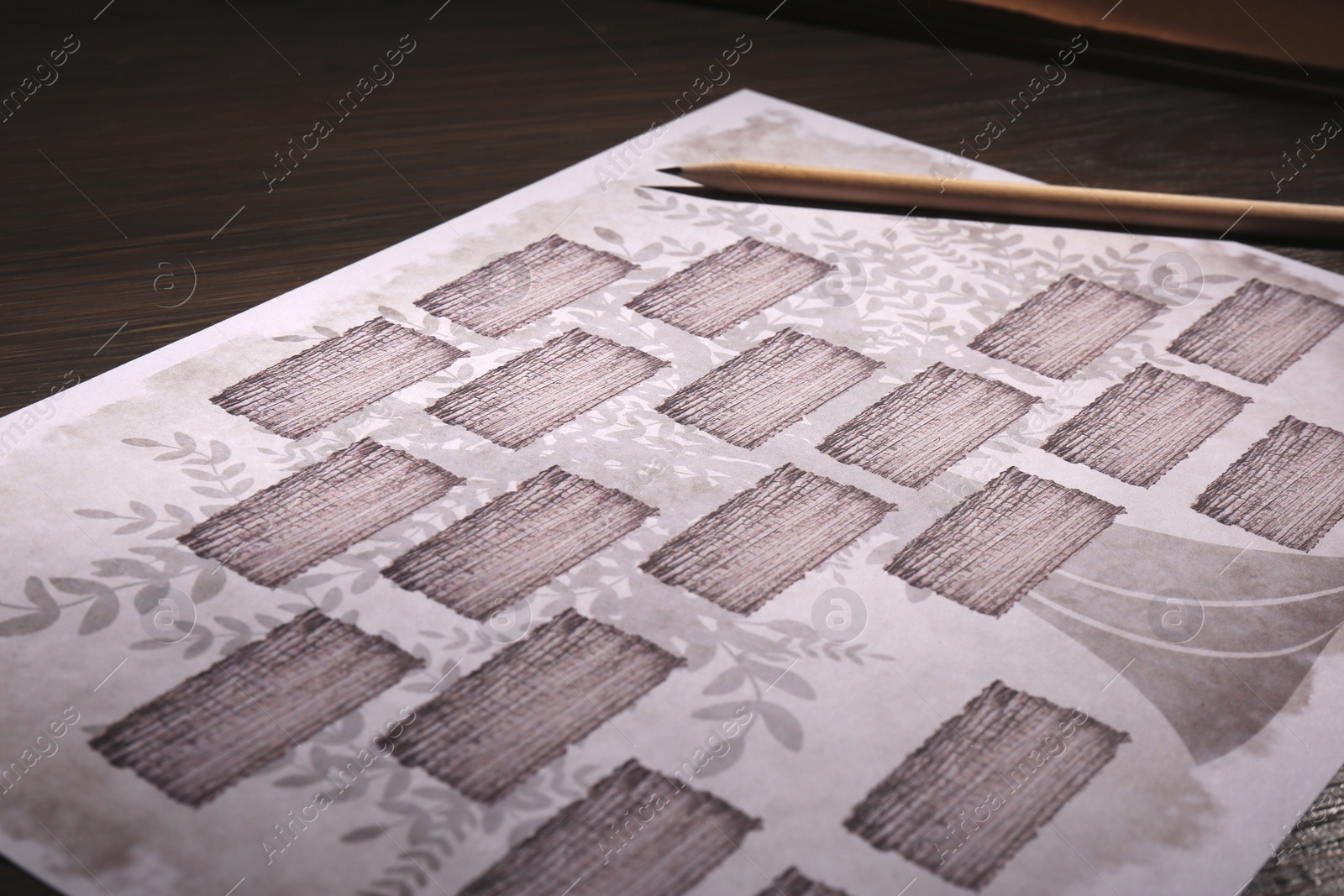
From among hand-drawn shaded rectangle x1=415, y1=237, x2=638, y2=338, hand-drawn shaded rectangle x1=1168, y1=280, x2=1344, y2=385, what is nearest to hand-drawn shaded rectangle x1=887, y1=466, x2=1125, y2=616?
hand-drawn shaded rectangle x1=1168, y1=280, x2=1344, y2=385

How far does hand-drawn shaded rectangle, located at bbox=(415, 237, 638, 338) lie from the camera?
123cm

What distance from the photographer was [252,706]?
817mm

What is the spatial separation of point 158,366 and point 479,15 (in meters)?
1.03

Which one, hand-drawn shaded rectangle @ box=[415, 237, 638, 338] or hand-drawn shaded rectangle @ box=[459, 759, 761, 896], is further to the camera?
hand-drawn shaded rectangle @ box=[415, 237, 638, 338]

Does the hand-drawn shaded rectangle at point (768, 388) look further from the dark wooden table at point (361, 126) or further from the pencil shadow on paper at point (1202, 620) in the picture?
the dark wooden table at point (361, 126)

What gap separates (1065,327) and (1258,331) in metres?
0.20

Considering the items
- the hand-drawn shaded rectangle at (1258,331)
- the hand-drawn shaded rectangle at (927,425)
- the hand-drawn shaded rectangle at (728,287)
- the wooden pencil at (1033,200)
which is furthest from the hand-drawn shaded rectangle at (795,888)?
the wooden pencil at (1033,200)

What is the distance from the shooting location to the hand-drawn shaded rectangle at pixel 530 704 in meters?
0.79

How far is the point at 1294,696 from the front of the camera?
0.87 meters

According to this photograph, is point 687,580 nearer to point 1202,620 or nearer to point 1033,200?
point 1202,620

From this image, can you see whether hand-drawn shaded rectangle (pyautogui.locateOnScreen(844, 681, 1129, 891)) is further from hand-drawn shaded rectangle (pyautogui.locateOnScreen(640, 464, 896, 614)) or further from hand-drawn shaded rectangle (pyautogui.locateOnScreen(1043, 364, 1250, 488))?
hand-drawn shaded rectangle (pyautogui.locateOnScreen(1043, 364, 1250, 488))

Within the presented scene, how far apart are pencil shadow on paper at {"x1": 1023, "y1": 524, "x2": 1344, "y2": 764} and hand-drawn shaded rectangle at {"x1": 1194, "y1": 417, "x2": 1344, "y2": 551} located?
0.12 ft

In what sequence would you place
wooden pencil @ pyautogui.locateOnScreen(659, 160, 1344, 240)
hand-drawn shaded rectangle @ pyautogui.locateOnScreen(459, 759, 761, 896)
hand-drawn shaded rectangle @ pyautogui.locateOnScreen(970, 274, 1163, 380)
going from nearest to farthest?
hand-drawn shaded rectangle @ pyautogui.locateOnScreen(459, 759, 761, 896), hand-drawn shaded rectangle @ pyautogui.locateOnScreen(970, 274, 1163, 380), wooden pencil @ pyautogui.locateOnScreen(659, 160, 1344, 240)

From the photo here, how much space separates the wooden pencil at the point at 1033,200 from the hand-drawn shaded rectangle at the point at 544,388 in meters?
0.35
